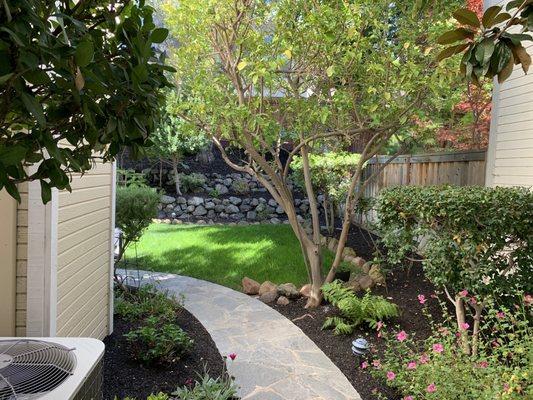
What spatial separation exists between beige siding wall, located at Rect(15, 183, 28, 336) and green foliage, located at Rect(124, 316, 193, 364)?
1.06 m

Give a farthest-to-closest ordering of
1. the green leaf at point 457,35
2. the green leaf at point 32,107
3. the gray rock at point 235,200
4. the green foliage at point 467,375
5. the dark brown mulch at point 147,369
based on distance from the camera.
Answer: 1. the gray rock at point 235,200
2. the dark brown mulch at point 147,369
3. the green foliage at point 467,375
4. the green leaf at point 457,35
5. the green leaf at point 32,107

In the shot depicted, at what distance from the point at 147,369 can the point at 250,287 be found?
2.53 m

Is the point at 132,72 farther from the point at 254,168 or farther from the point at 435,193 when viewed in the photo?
the point at 254,168

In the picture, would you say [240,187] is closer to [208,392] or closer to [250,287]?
[250,287]

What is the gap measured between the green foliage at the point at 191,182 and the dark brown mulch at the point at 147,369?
8631 mm

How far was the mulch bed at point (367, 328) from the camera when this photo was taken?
3.29 metres

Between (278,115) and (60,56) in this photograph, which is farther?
(278,115)

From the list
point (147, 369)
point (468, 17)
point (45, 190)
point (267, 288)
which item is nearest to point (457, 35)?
point (468, 17)

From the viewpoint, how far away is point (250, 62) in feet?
14.1

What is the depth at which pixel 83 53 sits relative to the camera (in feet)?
2.83

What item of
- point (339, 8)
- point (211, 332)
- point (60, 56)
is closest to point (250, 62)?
point (339, 8)

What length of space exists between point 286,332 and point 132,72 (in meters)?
3.66

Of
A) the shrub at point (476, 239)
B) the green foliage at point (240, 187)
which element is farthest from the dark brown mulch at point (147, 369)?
the green foliage at point (240, 187)

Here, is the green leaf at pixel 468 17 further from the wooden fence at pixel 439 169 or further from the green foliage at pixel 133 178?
the green foliage at pixel 133 178
